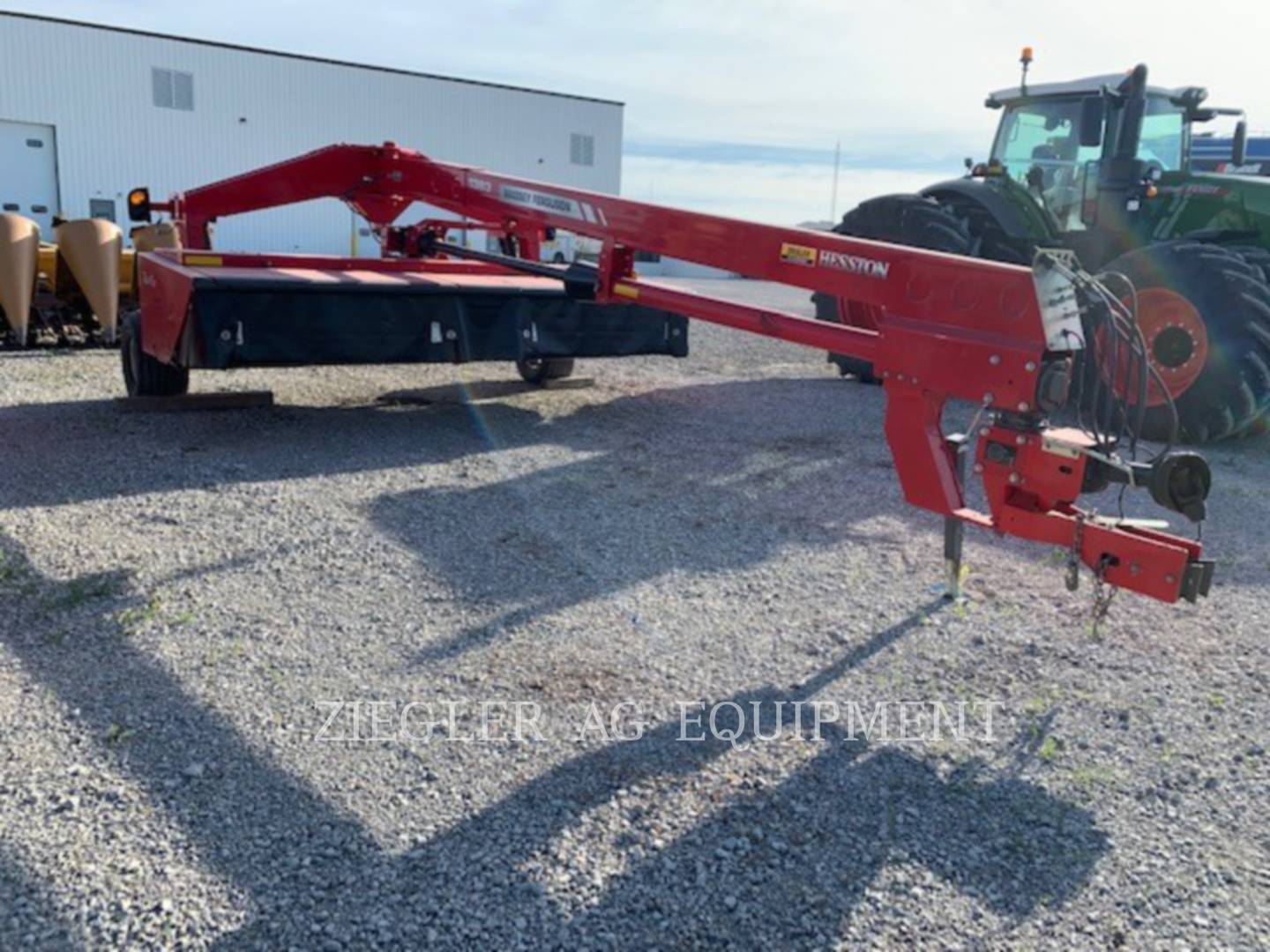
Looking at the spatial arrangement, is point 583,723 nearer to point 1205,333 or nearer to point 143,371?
point 143,371

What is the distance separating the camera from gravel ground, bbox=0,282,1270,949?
2.58m

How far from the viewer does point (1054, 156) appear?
30.1 ft

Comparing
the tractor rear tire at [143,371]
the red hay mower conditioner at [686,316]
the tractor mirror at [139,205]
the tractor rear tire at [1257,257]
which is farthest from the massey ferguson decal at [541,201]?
the tractor rear tire at [1257,257]

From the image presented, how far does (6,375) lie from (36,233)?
1.77 m

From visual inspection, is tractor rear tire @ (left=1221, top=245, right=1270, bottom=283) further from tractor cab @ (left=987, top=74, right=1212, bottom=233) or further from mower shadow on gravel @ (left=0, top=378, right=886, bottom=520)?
mower shadow on gravel @ (left=0, top=378, right=886, bottom=520)

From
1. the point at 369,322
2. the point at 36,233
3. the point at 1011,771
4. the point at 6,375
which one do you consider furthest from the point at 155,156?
the point at 1011,771

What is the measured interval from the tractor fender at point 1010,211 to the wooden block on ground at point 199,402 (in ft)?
20.2

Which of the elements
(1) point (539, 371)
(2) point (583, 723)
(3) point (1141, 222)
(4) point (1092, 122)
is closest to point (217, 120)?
(1) point (539, 371)

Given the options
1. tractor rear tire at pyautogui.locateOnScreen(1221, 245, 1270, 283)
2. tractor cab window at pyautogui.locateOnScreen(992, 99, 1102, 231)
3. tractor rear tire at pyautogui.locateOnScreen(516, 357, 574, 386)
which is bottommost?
tractor rear tire at pyautogui.locateOnScreen(516, 357, 574, 386)

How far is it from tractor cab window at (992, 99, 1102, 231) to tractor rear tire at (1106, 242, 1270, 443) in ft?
4.80

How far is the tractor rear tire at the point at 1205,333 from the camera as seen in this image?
721 cm

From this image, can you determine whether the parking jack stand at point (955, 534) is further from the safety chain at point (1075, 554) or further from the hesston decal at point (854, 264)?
the hesston decal at point (854, 264)

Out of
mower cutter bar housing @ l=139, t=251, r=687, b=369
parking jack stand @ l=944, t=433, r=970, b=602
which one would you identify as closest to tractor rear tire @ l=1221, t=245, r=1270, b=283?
mower cutter bar housing @ l=139, t=251, r=687, b=369

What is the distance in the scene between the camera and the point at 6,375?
8.70 metres
